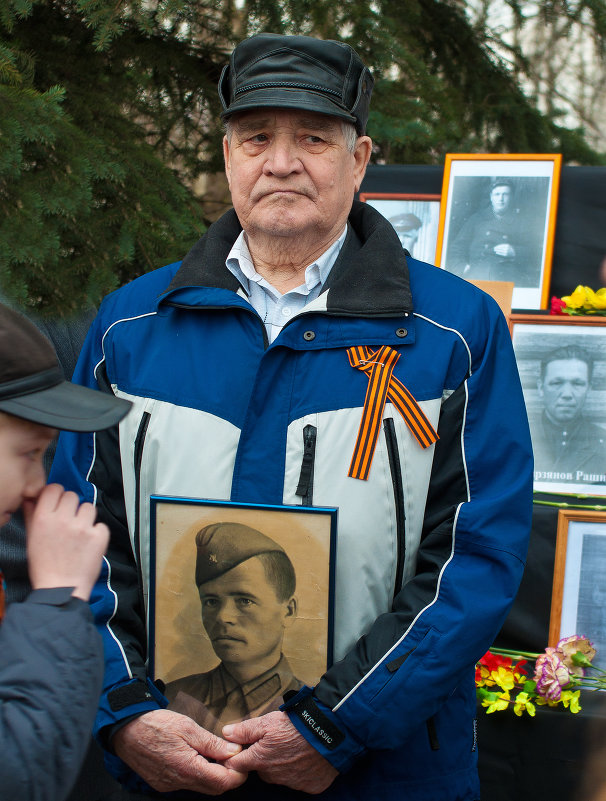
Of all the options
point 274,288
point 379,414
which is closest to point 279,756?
point 379,414

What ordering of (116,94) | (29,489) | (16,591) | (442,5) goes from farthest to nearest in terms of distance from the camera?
(442,5)
(116,94)
(16,591)
(29,489)

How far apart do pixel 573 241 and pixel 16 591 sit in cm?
190

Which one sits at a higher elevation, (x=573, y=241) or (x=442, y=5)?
(x=442, y=5)

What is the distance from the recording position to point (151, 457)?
1.57 m

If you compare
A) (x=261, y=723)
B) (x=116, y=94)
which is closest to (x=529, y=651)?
(x=261, y=723)

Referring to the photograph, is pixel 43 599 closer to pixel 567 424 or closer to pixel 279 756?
pixel 279 756

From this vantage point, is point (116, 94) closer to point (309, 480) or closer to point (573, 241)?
point (573, 241)

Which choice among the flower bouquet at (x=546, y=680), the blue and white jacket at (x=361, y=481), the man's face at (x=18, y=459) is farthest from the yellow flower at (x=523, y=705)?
the man's face at (x=18, y=459)

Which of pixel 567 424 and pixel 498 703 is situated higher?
pixel 567 424

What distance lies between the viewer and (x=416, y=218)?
2.72 m

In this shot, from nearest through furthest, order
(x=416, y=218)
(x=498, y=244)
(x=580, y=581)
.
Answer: (x=580, y=581) < (x=498, y=244) < (x=416, y=218)

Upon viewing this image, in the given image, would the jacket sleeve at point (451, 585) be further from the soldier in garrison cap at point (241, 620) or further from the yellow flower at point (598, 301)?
the yellow flower at point (598, 301)

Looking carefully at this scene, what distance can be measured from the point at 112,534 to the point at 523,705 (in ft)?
4.28

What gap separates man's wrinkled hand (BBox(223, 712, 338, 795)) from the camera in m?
1.46
